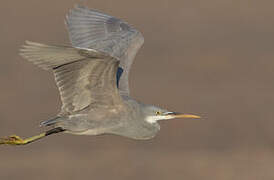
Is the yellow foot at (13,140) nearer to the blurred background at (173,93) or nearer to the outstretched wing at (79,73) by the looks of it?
the outstretched wing at (79,73)

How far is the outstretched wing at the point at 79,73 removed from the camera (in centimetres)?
788

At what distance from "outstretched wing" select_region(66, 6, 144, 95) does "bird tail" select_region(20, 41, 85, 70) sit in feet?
4.99

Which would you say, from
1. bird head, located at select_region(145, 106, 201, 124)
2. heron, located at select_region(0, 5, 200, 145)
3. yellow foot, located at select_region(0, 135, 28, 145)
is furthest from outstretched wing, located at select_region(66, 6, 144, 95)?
yellow foot, located at select_region(0, 135, 28, 145)

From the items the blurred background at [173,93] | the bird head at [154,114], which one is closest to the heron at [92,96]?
the bird head at [154,114]

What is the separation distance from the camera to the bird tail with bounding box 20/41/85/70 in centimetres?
778

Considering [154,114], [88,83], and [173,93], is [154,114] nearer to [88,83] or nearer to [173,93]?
[88,83]

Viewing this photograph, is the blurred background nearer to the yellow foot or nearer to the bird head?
the yellow foot

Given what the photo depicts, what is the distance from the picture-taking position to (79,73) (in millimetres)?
8234

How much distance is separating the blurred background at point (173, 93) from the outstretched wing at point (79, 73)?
3.26m

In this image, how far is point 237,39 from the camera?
61.0 ft

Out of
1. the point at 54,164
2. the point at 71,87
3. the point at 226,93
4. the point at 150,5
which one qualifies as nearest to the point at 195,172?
the point at 54,164

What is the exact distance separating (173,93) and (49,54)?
24.6 ft

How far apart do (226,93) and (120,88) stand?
20.7 ft

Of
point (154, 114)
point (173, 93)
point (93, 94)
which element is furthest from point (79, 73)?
point (173, 93)
